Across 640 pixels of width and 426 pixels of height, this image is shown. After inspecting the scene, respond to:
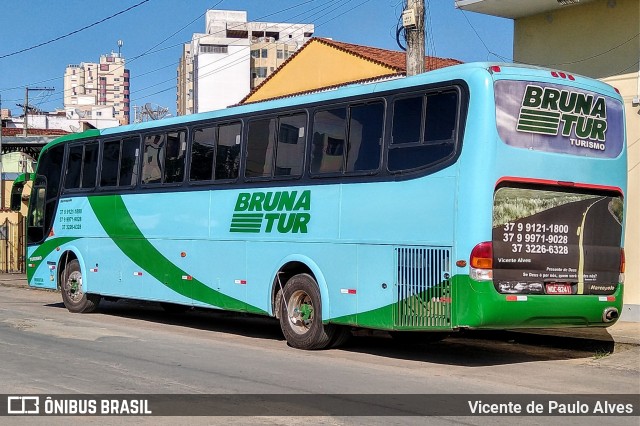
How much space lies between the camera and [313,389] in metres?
9.41

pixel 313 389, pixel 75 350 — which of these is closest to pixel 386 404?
pixel 313 389

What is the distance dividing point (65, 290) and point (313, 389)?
36.1ft

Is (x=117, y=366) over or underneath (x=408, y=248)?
underneath

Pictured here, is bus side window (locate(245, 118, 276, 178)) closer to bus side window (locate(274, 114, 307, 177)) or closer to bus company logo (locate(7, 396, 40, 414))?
bus side window (locate(274, 114, 307, 177))

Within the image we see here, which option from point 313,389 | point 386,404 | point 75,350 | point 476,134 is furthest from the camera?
point 75,350

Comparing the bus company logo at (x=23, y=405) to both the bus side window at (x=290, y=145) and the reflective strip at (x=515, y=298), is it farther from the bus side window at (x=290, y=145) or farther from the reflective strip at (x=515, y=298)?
the bus side window at (x=290, y=145)

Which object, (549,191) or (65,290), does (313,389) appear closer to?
(549,191)

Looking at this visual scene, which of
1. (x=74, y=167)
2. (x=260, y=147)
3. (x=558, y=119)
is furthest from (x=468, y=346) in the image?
(x=74, y=167)

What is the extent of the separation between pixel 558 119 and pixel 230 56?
94.0 m

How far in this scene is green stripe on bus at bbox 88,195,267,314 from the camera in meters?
14.9

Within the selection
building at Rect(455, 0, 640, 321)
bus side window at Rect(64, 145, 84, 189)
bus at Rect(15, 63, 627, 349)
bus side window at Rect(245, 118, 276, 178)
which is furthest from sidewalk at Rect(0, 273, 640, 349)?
bus side window at Rect(64, 145, 84, 189)

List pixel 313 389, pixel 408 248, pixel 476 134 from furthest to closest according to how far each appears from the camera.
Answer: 1. pixel 408 248
2. pixel 476 134
3. pixel 313 389

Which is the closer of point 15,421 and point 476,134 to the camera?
point 15,421

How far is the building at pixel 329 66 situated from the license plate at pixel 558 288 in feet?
56.6
